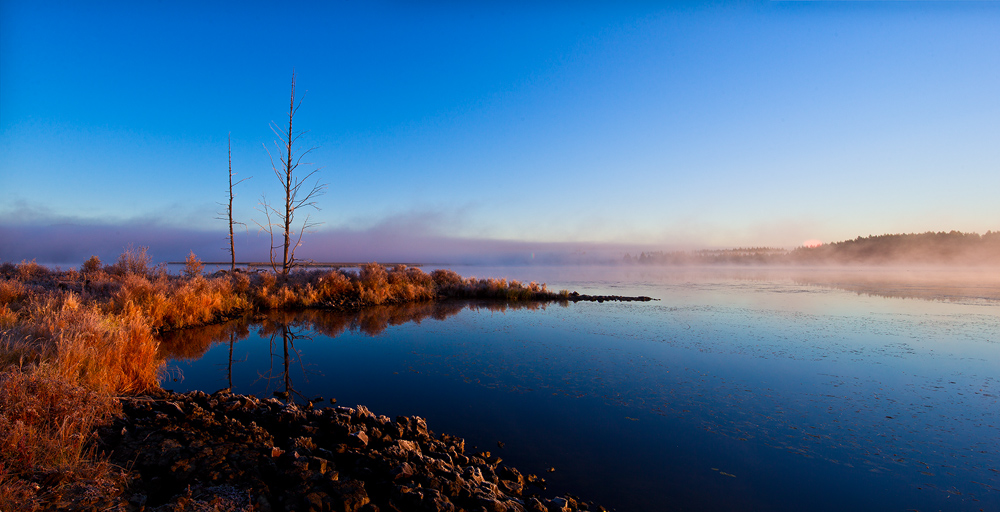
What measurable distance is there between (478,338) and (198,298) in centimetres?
771

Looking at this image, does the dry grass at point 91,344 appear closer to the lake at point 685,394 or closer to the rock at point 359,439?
the lake at point 685,394

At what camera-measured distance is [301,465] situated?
109 inches

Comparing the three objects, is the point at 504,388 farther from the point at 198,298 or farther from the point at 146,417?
the point at 198,298

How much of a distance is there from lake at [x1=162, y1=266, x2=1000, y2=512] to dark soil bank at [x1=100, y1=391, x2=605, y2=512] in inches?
23.9

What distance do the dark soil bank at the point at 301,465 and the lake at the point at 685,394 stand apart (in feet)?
1.99

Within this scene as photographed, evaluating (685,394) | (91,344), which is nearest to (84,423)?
(91,344)

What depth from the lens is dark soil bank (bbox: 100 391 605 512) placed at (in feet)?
8.25

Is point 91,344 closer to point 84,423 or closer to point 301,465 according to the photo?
point 84,423

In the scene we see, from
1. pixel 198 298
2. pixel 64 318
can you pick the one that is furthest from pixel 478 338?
pixel 198 298

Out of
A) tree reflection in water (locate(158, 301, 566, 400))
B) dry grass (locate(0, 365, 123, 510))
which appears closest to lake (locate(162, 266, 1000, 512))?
tree reflection in water (locate(158, 301, 566, 400))

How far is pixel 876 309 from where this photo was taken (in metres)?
13.1

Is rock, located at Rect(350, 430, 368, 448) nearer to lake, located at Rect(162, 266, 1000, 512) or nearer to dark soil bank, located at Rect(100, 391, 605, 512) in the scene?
dark soil bank, located at Rect(100, 391, 605, 512)

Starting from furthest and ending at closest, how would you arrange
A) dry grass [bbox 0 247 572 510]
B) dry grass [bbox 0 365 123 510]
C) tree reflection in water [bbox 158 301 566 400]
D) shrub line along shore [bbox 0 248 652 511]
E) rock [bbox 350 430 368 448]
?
1. tree reflection in water [bbox 158 301 566 400]
2. rock [bbox 350 430 368 448]
3. dry grass [bbox 0 247 572 510]
4. shrub line along shore [bbox 0 248 652 511]
5. dry grass [bbox 0 365 123 510]

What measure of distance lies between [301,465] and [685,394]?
463cm
